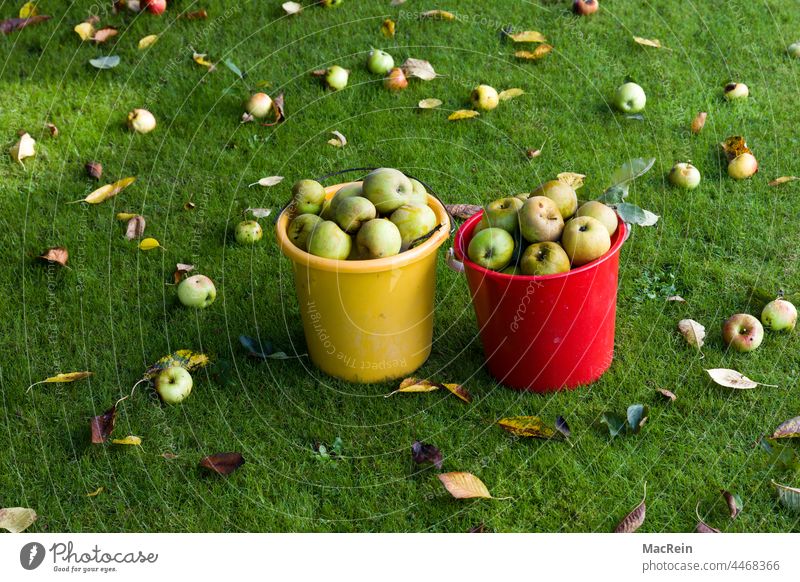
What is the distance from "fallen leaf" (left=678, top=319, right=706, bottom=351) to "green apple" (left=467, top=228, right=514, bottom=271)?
954 mm

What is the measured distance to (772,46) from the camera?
5.65 m

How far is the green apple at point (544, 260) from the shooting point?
3.13 metres

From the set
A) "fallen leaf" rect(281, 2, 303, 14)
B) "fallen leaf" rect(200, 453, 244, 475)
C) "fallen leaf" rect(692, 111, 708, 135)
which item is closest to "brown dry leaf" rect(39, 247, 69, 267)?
"fallen leaf" rect(200, 453, 244, 475)

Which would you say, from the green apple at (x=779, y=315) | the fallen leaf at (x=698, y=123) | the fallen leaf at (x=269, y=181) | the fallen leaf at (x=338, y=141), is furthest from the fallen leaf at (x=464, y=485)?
the fallen leaf at (x=698, y=123)

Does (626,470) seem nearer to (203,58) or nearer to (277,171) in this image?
(277,171)

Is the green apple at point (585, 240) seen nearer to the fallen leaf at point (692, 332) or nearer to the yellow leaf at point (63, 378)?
the fallen leaf at point (692, 332)

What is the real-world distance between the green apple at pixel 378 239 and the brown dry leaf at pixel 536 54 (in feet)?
8.92

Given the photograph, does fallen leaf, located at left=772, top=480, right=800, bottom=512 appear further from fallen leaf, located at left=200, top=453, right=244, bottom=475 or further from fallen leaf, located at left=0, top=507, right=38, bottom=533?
fallen leaf, located at left=0, top=507, right=38, bottom=533

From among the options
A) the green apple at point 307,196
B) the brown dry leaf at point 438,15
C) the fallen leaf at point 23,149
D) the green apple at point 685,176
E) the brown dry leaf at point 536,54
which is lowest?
the fallen leaf at point 23,149

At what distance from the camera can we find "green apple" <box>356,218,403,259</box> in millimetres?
3236

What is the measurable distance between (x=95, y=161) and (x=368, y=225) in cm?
254

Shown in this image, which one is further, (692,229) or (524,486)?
(692,229)

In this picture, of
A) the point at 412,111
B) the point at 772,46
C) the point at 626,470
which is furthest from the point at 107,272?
the point at 772,46

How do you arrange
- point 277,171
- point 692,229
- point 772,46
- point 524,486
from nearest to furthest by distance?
point 524,486 < point 692,229 < point 277,171 < point 772,46
